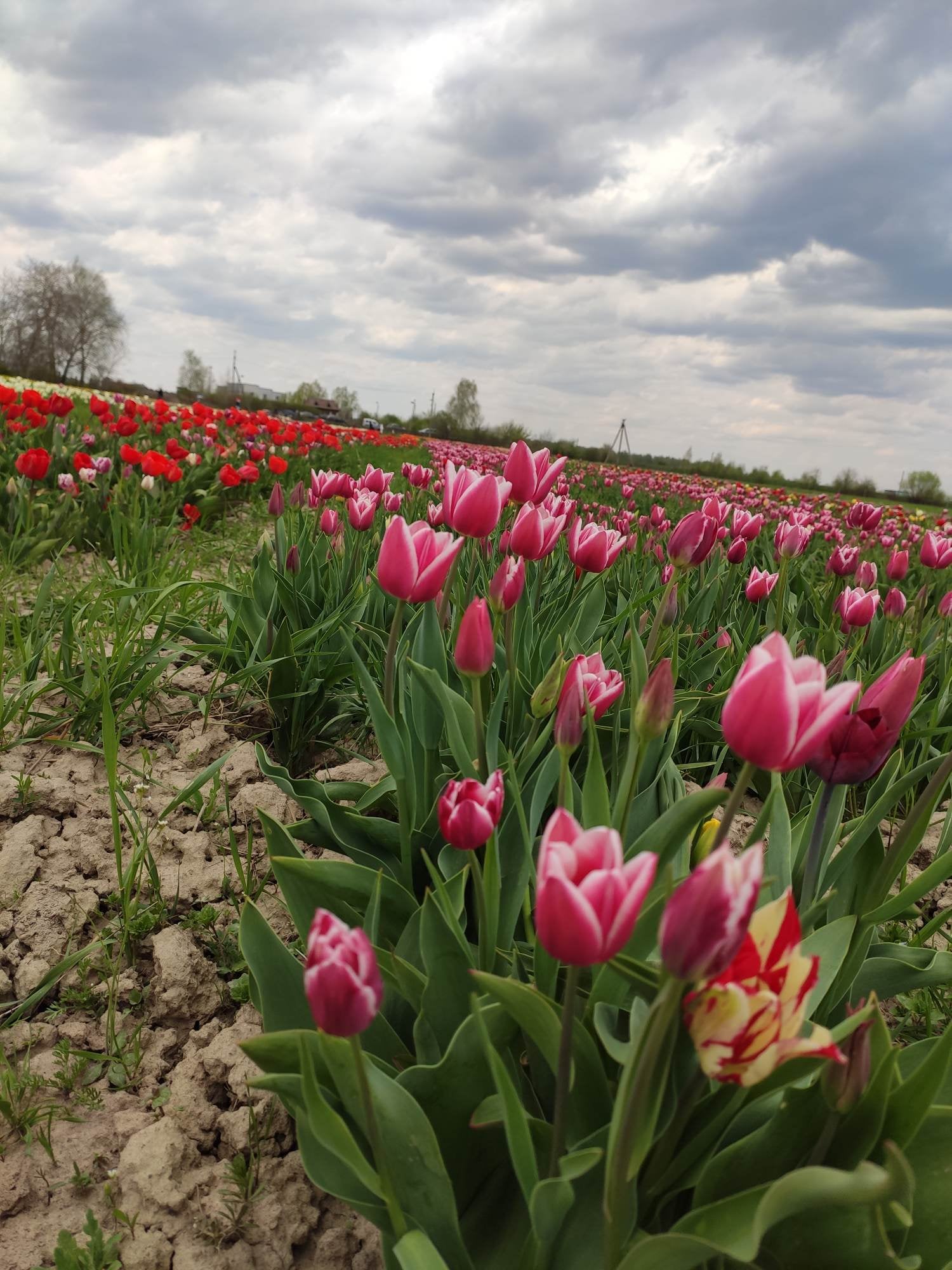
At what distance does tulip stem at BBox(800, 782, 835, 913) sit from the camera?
4.05 ft

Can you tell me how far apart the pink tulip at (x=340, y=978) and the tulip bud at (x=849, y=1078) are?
0.50 meters

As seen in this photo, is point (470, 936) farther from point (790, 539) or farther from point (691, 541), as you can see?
point (790, 539)

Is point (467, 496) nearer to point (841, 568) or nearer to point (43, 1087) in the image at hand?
point (43, 1087)

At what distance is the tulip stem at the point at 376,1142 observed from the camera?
822mm

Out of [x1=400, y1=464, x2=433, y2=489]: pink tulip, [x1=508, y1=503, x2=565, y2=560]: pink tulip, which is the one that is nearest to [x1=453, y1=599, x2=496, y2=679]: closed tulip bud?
[x1=508, y1=503, x2=565, y2=560]: pink tulip

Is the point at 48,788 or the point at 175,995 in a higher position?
the point at 48,788

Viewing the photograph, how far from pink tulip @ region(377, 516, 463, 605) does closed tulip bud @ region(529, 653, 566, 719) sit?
284mm

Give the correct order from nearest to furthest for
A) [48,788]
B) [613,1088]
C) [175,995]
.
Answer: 1. [613,1088]
2. [175,995]
3. [48,788]

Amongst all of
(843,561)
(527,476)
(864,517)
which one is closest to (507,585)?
(527,476)

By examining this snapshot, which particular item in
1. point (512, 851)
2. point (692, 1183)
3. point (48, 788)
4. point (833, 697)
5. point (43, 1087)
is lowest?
point (43, 1087)

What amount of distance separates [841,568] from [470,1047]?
9.00ft

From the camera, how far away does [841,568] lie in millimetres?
3232

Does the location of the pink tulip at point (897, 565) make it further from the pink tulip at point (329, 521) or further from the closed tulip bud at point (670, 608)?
the pink tulip at point (329, 521)

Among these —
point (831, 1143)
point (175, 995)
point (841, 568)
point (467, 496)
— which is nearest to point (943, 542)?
point (841, 568)
